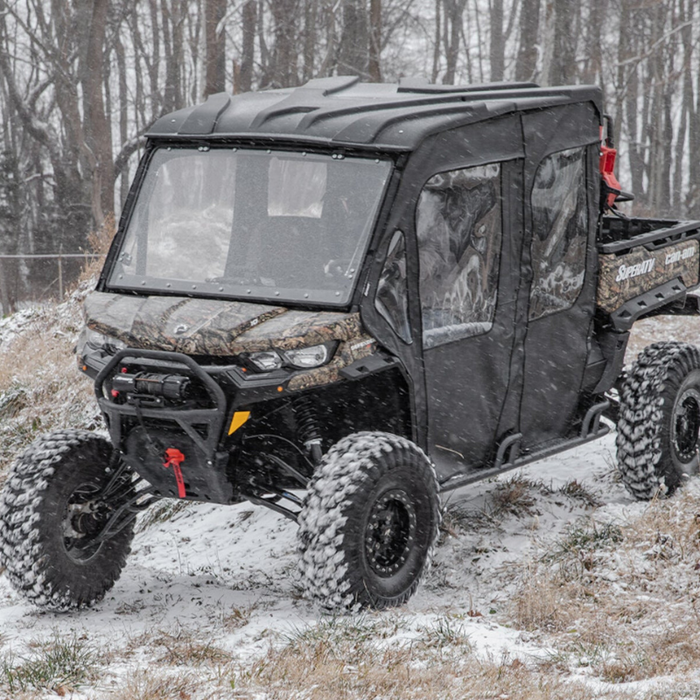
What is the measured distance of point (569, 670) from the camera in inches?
166

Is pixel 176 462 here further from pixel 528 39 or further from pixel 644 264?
pixel 528 39

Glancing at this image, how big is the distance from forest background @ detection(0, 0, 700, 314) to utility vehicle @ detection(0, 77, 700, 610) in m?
12.4

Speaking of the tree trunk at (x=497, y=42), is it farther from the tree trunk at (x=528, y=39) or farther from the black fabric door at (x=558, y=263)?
the black fabric door at (x=558, y=263)

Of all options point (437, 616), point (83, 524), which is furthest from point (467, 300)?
point (83, 524)

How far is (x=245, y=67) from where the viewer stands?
971 inches

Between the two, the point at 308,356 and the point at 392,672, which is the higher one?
the point at 308,356

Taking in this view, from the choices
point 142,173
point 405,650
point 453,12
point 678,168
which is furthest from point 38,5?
point 405,650

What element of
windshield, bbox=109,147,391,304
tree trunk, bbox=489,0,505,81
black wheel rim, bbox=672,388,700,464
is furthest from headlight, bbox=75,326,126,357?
tree trunk, bbox=489,0,505,81

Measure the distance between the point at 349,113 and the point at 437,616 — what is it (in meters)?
2.49

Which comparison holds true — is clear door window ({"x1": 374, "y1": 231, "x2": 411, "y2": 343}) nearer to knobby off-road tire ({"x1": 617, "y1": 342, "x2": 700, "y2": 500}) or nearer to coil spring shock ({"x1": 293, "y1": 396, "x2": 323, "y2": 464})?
coil spring shock ({"x1": 293, "y1": 396, "x2": 323, "y2": 464})

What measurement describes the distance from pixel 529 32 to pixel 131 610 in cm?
→ 2461

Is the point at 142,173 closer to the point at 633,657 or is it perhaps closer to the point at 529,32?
the point at 633,657

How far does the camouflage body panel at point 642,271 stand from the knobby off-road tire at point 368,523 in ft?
7.14

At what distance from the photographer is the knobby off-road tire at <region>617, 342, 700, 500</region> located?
6703mm
